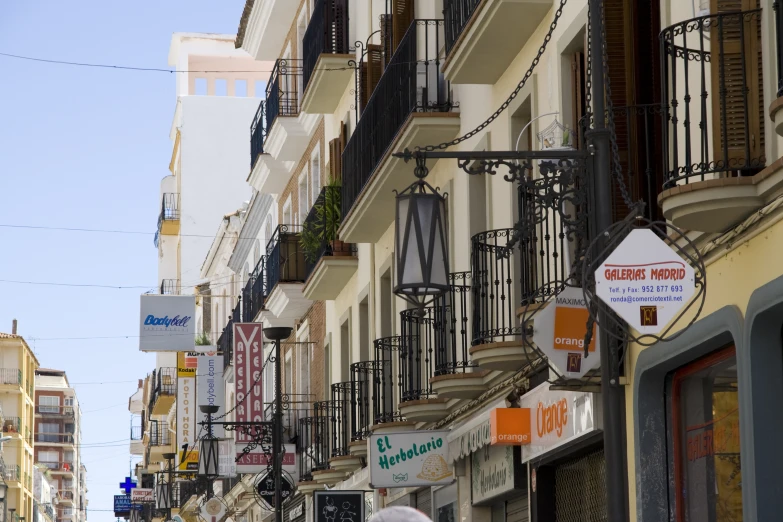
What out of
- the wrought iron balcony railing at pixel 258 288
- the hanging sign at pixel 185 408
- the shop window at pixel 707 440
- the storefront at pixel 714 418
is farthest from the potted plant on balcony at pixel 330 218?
the hanging sign at pixel 185 408

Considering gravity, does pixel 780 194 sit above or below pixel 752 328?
above

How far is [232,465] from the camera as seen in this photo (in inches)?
1457

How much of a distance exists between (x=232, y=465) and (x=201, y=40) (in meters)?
26.6

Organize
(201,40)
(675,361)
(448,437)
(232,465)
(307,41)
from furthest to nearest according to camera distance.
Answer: (201,40) < (232,465) < (307,41) < (448,437) < (675,361)

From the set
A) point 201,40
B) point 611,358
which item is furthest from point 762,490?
point 201,40

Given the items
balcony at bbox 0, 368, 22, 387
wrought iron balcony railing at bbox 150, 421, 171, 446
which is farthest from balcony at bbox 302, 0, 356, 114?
balcony at bbox 0, 368, 22, 387

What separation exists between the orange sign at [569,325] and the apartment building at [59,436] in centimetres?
18053

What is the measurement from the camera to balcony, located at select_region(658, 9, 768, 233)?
893 cm

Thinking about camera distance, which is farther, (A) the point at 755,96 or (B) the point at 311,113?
(B) the point at 311,113

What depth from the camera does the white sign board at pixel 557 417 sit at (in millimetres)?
12234

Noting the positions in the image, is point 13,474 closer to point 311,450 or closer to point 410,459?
point 311,450

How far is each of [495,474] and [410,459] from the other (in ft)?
7.09

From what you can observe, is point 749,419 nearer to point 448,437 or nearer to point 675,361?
point 675,361

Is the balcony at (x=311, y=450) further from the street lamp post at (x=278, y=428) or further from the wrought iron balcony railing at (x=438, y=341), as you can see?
the wrought iron balcony railing at (x=438, y=341)
